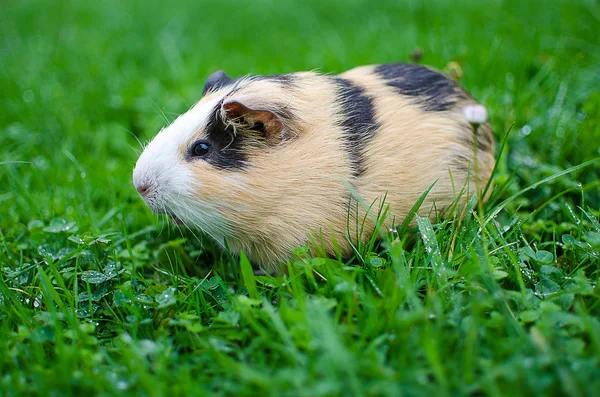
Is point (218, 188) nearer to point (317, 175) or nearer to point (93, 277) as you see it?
point (317, 175)

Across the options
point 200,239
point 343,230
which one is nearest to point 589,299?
point 343,230

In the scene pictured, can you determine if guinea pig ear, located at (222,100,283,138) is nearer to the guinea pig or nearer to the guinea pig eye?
Answer: the guinea pig

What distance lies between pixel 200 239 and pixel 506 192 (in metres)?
1.93

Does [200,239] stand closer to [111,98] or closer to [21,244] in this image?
[21,244]

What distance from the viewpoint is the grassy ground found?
5.81 feet

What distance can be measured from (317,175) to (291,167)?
0.14 metres

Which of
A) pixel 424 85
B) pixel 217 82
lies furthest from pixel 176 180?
pixel 424 85

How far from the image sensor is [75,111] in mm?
4605

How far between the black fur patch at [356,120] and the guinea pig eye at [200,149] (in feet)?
2.38

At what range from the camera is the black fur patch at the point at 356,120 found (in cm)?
265

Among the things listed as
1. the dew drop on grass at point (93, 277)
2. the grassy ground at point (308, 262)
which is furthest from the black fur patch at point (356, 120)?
the dew drop on grass at point (93, 277)

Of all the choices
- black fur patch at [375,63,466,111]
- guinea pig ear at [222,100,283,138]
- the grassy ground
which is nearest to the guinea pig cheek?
guinea pig ear at [222,100,283,138]

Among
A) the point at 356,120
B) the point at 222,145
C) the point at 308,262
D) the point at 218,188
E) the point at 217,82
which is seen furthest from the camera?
the point at 217,82

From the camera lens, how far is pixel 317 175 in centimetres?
255
